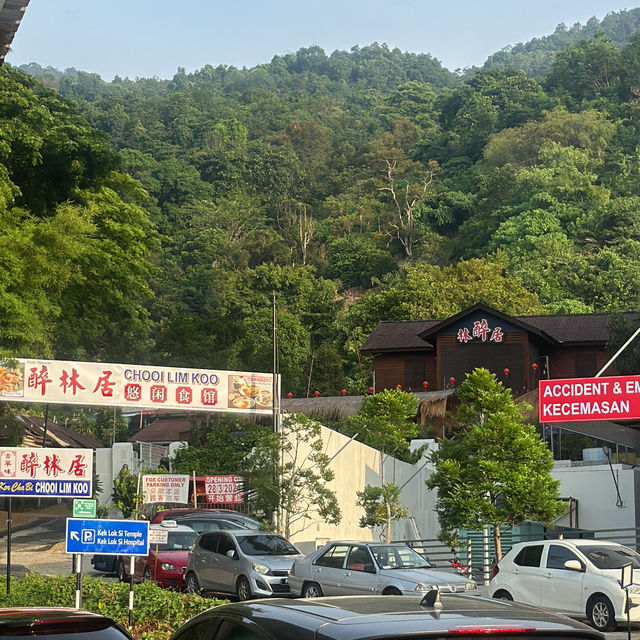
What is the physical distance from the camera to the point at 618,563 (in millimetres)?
17156

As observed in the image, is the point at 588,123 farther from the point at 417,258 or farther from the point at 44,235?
the point at 44,235

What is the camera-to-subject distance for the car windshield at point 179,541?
23297mm

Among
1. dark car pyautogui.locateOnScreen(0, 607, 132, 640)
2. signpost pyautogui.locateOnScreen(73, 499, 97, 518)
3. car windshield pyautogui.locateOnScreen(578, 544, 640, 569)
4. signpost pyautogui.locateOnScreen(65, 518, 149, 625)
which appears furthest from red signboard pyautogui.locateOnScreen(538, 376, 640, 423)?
dark car pyautogui.locateOnScreen(0, 607, 132, 640)

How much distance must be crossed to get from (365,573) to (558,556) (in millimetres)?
3338

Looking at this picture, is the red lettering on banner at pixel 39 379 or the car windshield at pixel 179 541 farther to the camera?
the red lettering on banner at pixel 39 379

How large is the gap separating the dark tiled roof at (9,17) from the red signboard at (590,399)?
13.1 metres

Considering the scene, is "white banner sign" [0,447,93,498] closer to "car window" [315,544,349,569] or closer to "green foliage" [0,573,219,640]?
"green foliage" [0,573,219,640]

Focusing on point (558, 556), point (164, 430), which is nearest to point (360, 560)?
point (558, 556)

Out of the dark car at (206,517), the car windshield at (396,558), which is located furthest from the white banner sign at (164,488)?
the car windshield at (396,558)

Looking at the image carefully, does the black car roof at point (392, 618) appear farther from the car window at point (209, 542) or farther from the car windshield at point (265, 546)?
the car window at point (209, 542)

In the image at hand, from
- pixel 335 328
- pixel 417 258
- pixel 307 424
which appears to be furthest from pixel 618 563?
pixel 417 258

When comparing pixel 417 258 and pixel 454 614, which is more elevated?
pixel 417 258

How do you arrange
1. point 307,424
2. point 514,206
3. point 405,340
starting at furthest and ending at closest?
1. point 514,206
2. point 405,340
3. point 307,424

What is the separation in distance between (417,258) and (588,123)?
2229cm
